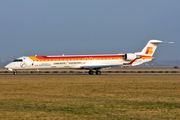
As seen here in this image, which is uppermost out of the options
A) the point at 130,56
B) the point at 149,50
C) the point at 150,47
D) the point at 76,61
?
the point at 150,47

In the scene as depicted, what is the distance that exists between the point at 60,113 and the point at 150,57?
39451 mm

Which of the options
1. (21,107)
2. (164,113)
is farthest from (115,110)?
(21,107)

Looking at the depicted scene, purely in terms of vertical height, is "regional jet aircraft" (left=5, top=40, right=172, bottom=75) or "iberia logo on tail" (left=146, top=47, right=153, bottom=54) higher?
"iberia logo on tail" (left=146, top=47, right=153, bottom=54)

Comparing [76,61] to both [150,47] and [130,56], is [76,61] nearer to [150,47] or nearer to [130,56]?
[130,56]

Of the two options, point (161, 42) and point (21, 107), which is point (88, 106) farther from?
point (161, 42)

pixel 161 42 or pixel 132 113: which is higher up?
pixel 161 42

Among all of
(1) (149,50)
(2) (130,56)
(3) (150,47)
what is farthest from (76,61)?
(3) (150,47)

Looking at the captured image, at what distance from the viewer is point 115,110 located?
12.3 m

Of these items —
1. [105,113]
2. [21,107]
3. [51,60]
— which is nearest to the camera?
[105,113]

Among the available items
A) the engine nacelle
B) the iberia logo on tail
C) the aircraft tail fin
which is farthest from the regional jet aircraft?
the iberia logo on tail

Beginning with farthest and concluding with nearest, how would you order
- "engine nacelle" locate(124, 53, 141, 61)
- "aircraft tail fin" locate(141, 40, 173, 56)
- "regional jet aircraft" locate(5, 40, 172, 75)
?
"aircraft tail fin" locate(141, 40, 173, 56) < "engine nacelle" locate(124, 53, 141, 61) < "regional jet aircraft" locate(5, 40, 172, 75)

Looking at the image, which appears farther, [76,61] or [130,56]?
[130,56]

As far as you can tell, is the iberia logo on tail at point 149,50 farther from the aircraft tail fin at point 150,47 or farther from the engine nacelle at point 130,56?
the engine nacelle at point 130,56

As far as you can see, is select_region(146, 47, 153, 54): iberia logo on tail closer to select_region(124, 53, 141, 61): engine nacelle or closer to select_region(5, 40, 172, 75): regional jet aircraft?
select_region(5, 40, 172, 75): regional jet aircraft
